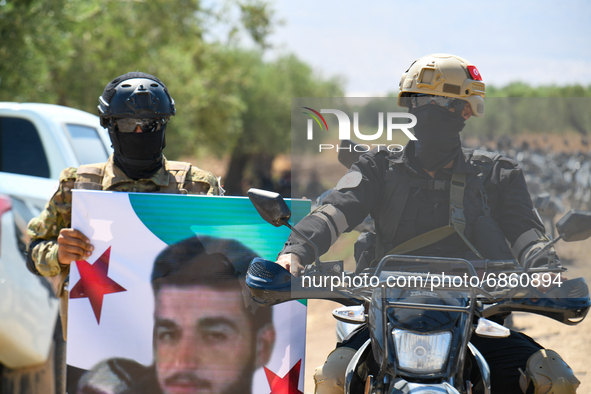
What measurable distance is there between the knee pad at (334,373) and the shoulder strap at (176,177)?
141cm

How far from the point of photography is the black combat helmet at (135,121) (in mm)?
3348

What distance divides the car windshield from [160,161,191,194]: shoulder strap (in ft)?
7.05

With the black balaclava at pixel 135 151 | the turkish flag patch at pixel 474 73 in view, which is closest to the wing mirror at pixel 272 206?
the turkish flag patch at pixel 474 73

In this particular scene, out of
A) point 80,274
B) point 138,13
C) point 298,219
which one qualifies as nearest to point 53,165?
point 80,274

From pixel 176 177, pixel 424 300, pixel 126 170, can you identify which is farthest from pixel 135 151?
pixel 424 300

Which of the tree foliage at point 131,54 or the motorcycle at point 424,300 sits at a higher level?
the tree foliage at point 131,54

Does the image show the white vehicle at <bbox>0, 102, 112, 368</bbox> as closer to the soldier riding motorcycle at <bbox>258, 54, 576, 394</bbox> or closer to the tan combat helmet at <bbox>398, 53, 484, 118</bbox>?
the soldier riding motorcycle at <bbox>258, 54, 576, 394</bbox>

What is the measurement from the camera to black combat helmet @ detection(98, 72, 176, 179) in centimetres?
335

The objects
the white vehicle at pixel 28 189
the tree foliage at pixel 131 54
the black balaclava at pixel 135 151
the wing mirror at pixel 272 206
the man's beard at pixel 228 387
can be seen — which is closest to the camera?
the wing mirror at pixel 272 206

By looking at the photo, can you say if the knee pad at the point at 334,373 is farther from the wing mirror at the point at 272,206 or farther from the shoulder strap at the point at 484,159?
the shoulder strap at the point at 484,159

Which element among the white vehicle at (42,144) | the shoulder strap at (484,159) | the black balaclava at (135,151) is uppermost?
the white vehicle at (42,144)

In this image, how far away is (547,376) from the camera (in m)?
2.18

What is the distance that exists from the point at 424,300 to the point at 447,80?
0.94 meters

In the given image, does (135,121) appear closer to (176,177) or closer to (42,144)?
(176,177)
